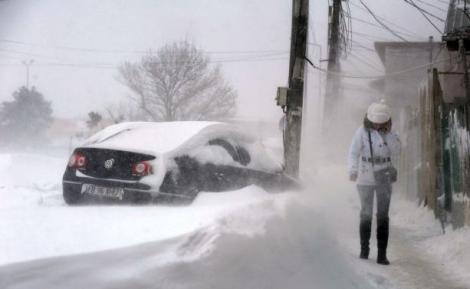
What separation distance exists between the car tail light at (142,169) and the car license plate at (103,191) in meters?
0.26

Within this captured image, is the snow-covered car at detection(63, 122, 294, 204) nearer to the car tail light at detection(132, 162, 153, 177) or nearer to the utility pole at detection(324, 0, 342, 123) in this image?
the car tail light at detection(132, 162, 153, 177)

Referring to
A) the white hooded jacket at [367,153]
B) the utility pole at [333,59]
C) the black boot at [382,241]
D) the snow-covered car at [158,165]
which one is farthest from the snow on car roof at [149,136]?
the utility pole at [333,59]

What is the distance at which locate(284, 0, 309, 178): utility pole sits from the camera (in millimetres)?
9969

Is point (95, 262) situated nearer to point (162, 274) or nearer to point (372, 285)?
point (162, 274)

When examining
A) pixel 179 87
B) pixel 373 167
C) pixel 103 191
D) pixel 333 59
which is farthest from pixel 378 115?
pixel 179 87

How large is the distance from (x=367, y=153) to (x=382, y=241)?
899 millimetres

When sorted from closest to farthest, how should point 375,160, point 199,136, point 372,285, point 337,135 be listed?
point 372,285 → point 375,160 → point 199,136 → point 337,135

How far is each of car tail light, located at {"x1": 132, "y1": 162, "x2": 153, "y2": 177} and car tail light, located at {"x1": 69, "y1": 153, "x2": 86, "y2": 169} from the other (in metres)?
0.73

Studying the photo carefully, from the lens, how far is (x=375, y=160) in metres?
5.48

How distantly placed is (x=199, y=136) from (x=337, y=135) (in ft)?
68.4

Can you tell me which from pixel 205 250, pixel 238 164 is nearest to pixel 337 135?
pixel 238 164

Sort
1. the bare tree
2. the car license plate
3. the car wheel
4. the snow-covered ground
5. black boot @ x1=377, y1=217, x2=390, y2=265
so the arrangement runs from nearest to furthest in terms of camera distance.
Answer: the snow-covered ground < black boot @ x1=377, y1=217, x2=390, y2=265 < the car license plate < the car wheel < the bare tree

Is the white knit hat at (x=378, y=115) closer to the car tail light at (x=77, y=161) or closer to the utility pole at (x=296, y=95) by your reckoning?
the car tail light at (x=77, y=161)

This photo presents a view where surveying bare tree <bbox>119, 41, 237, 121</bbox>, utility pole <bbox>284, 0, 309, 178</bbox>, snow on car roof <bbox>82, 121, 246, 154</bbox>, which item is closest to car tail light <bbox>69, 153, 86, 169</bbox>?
snow on car roof <bbox>82, 121, 246, 154</bbox>
